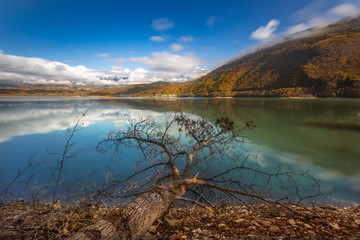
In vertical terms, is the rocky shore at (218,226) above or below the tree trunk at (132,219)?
below

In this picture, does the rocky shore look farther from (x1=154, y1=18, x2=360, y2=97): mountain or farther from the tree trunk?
(x1=154, y1=18, x2=360, y2=97): mountain

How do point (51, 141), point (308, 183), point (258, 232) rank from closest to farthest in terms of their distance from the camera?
point (258, 232) → point (308, 183) → point (51, 141)

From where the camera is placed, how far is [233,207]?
4719mm

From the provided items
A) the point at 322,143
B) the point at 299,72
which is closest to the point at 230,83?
the point at 299,72

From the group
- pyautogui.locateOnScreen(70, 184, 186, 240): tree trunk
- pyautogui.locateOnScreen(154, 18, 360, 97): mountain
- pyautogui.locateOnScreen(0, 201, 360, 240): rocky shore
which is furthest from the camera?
pyautogui.locateOnScreen(154, 18, 360, 97): mountain

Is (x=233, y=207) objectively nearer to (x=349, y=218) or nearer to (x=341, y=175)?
(x=349, y=218)

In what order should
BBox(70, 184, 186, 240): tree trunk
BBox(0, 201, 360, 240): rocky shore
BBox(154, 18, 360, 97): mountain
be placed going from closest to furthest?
BBox(70, 184, 186, 240): tree trunk → BBox(0, 201, 360, 240): rocky shore → BBox(154, 18, 360, 97): mountain

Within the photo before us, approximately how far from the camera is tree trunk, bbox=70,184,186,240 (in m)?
2.38

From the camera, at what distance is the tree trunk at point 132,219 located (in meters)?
2.38

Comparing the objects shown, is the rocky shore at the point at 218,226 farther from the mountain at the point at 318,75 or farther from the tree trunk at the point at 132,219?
the mountain at the point at 318,75

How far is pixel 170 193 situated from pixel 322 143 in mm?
13441

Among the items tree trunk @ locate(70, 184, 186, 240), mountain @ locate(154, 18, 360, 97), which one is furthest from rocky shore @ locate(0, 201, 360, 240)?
mountain @ locate(154, 18, 360, 97)

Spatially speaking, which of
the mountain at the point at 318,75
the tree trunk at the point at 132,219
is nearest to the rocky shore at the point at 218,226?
the tree trunk at the point at 132,219

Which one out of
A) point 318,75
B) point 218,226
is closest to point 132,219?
point 218,226
